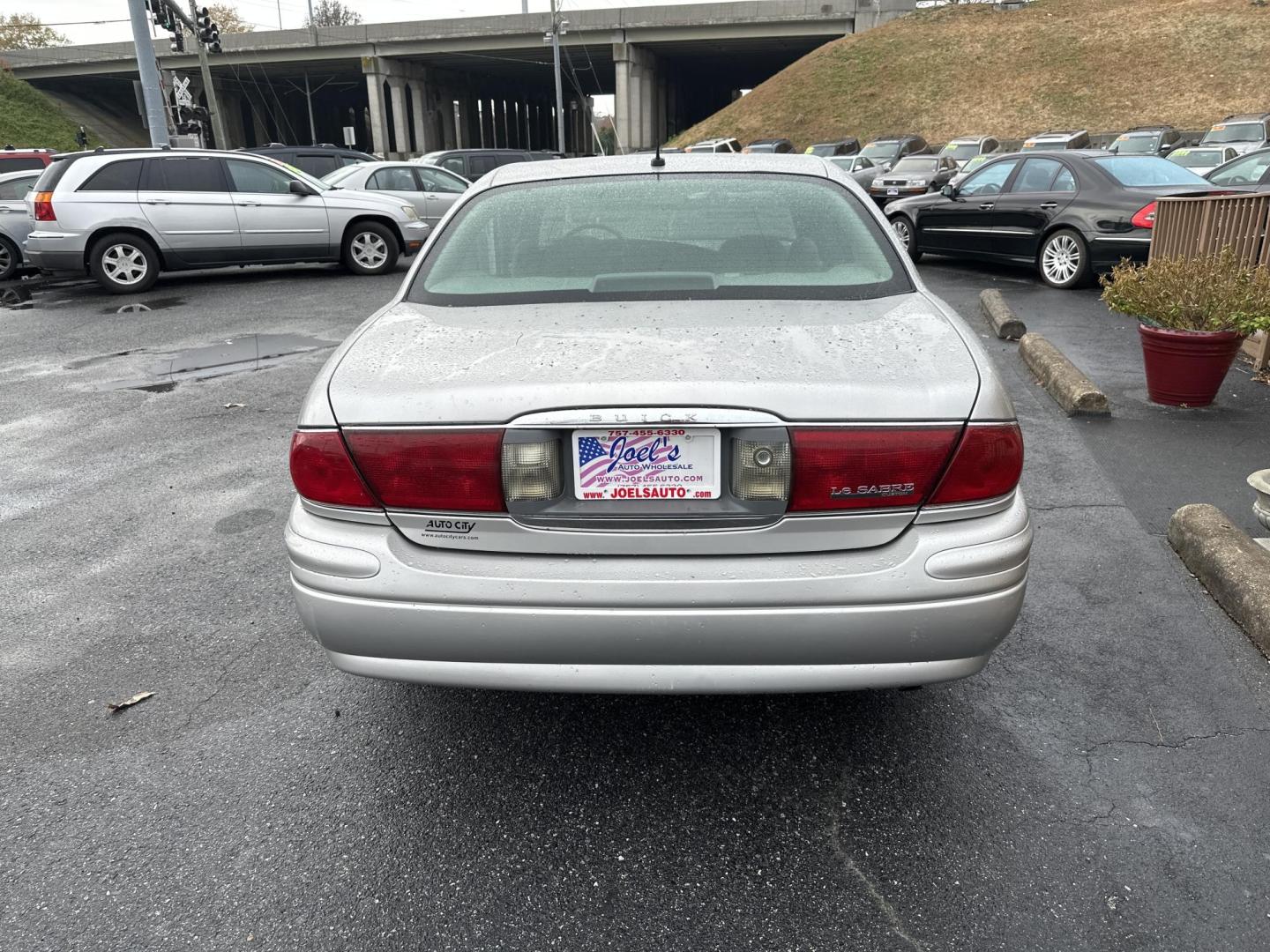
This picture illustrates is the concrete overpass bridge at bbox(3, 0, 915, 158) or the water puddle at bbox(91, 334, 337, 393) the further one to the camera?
the concrete overpass bridge at bbox(3, 0, 915, 158)

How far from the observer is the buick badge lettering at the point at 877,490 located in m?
2.14

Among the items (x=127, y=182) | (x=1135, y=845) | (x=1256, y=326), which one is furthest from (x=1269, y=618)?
(x=127, y=182)

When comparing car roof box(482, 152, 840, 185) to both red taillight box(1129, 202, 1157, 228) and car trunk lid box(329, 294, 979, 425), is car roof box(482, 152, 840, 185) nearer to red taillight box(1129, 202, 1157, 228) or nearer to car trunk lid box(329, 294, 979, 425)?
car trunk lid box(329, 294, 979, 425)

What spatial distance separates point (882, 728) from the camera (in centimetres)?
281

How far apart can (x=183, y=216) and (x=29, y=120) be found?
50.8 m

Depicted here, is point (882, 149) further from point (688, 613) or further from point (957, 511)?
point (688, 613)

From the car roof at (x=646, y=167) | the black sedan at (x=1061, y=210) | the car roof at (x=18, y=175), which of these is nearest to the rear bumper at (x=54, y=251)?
the car roof at (x=18, y=175)

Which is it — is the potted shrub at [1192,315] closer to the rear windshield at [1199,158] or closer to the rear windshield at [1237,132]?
the rear windshield at [1199,158]

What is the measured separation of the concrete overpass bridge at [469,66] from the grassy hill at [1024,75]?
316 cm

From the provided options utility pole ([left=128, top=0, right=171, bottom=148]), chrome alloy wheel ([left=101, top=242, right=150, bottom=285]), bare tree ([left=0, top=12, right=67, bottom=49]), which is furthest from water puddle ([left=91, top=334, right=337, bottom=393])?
bare tree ([left=0, top=12, right=67, bottom=49])

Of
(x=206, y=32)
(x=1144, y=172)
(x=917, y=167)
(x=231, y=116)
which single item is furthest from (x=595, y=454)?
(x=231, y=116)

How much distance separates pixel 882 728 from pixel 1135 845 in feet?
2.38

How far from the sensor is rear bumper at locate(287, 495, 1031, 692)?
84.3 inches

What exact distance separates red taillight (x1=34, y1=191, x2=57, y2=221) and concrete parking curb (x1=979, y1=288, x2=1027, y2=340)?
11.0 metres
